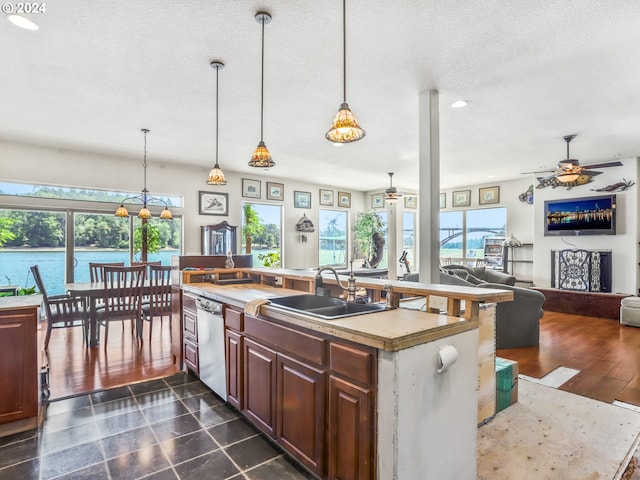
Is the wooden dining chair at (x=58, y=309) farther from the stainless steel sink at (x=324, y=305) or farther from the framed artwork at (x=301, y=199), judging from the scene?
the framed artwork at (x=301, y=199)

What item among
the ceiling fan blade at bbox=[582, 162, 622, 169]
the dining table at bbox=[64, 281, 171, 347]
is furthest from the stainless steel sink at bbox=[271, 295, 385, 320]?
the ceiling fan blade at bbox=[582, 162, 622, 169]

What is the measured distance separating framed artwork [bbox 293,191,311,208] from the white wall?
0.34ft

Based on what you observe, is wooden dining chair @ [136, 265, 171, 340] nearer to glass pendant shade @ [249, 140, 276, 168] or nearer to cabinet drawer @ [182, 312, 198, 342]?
cabinet drawer @ [182, 312, 198, 342]

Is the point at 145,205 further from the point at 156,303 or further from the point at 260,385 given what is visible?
the point at 260,385

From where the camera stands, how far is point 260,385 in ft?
7.38

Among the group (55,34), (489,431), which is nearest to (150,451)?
(489,431)

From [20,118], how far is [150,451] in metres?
4.28

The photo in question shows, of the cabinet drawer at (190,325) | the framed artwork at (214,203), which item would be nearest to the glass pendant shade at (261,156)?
the cabinet drawer at (190,325)

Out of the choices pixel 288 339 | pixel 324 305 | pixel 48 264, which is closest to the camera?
pixel 288 339

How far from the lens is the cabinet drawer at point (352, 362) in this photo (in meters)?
1.53

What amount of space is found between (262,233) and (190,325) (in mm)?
5030

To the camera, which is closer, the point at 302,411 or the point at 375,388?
the point at 375,388

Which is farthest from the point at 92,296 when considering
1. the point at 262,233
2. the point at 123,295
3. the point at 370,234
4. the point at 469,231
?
the point at 469,231

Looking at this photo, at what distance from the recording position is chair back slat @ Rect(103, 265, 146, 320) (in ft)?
13.5
